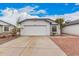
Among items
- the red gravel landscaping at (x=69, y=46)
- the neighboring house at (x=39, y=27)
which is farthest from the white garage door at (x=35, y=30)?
the red gravel landscaping at (x=69, y=46)

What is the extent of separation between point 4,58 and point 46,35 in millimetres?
12770

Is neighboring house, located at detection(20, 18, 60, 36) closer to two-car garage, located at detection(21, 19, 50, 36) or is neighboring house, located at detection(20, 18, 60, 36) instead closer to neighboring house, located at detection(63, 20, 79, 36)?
two-car garage, located at detection(21, 19, 50, 36)

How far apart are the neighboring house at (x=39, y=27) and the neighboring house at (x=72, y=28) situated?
3.02 ft

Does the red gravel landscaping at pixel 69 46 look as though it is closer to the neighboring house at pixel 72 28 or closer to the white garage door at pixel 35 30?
the neighboring house at pixel 72 28

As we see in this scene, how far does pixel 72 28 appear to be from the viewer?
67.6ft

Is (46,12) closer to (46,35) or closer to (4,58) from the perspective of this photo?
(46,35)

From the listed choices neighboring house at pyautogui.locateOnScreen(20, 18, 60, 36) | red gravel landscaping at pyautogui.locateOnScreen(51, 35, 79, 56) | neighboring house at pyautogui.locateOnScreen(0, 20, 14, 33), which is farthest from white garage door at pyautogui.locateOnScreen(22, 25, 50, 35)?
red gravel landscaping at pyautogui.locateOnScreen(51, 35, 79, 56)

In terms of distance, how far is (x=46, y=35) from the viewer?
1998 centimetres

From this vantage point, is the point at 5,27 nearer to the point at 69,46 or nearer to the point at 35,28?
the point at 35,28

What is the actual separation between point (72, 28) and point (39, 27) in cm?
386

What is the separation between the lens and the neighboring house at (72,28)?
19.3 metres

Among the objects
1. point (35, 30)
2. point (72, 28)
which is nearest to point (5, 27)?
point (35, 30)

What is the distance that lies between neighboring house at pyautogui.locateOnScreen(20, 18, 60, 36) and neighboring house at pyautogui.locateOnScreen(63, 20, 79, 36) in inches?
36.3

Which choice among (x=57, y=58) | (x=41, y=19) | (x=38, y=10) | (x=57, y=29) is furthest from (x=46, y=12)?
(x=57, y=58)
